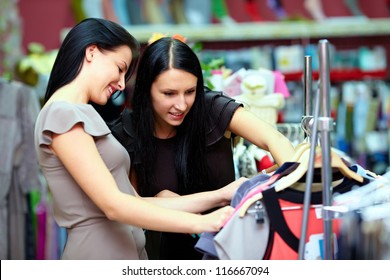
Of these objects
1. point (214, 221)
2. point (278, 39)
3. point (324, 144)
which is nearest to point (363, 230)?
point (324, 144)

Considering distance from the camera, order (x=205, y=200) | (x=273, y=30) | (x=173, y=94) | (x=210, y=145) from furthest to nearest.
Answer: (x=273, y=30) < (x=210, y=145) < (x=173, y=94) < (x=205, y=200)

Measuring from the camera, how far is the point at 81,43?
1.88 m

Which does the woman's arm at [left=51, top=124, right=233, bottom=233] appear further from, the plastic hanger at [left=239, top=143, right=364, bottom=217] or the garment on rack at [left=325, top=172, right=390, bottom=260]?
the garment on rack at [left=325, top=172, right=390, bottom=260]

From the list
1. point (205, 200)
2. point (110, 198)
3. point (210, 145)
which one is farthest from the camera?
point (210, 145)

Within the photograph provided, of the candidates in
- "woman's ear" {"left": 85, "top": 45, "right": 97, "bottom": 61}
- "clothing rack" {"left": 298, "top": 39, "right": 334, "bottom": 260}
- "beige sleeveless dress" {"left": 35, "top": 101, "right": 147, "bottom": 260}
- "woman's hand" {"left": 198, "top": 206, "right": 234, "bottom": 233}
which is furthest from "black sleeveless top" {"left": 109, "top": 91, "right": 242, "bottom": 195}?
"clothing rack" {"left": 298, "top": 39, "right": 334, "bottom": 260}

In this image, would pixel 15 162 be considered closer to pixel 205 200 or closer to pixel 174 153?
pixel 174 153

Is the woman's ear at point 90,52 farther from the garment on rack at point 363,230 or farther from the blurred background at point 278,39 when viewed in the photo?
the blurred background at point 278,39

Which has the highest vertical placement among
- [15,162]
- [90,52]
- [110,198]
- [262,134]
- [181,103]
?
[90,52]

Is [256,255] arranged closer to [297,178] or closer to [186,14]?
[297,178]

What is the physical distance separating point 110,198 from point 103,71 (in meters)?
0.36

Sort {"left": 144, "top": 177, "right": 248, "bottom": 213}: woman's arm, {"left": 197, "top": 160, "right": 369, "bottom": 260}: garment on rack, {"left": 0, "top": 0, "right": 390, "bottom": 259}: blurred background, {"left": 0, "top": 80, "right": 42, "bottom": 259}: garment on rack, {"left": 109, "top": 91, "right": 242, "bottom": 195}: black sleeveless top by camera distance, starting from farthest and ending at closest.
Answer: {"left": 0, "top": 0, "right": 390, "bottom": 259}: blurred background → {"left": 0, "top": 80, "right": 42, "bottom": 259}: garment on rack → {"left": 109, "top": 91, "right": 242, "bottom": 195}: black sleeveless top → {"left": 144, "top": 177, "right": 248, "bottom": 213}: woman's arm → {"left": 197, "top": 160, "right": 369, "bottom": 260}: garment on rack

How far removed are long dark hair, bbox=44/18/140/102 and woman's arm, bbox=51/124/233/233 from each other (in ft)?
0.70

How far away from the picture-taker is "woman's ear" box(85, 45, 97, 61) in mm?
1874
